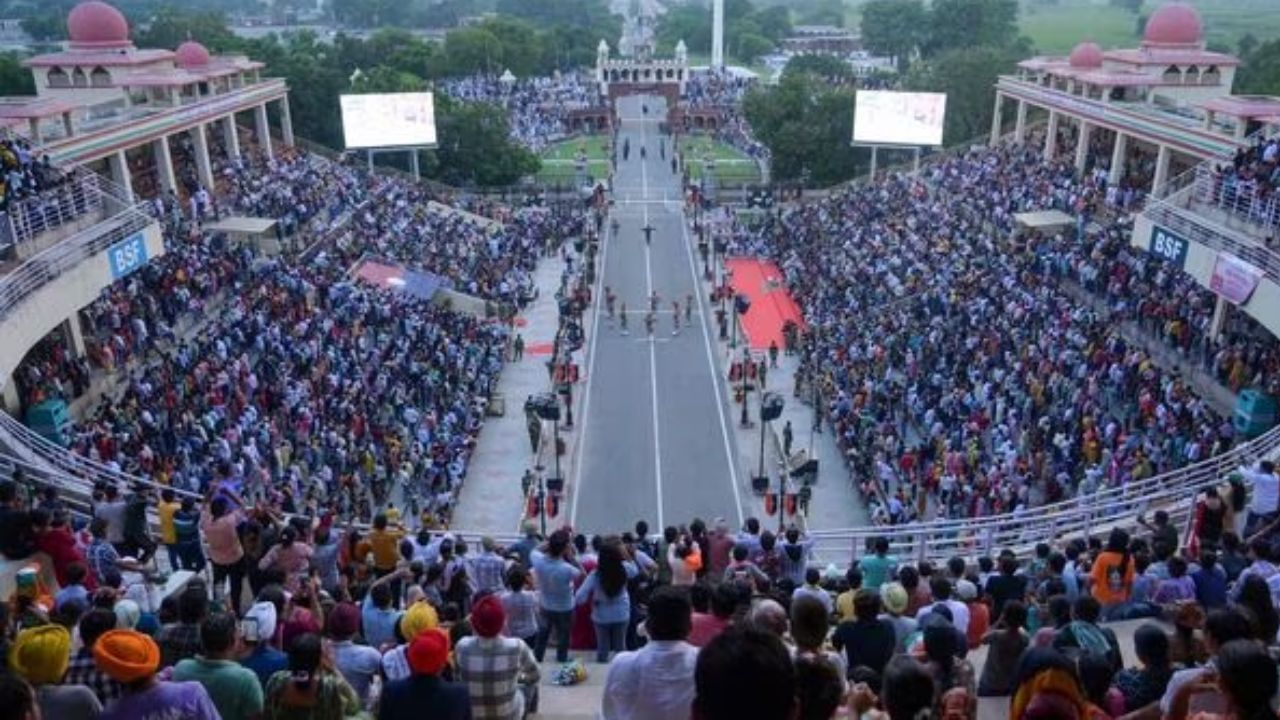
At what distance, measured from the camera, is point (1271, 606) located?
7.27 metres

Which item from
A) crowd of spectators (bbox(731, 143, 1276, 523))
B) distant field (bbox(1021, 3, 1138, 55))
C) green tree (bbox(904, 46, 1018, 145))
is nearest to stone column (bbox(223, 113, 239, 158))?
crowd of spectators (bbox(731, 143, 1276, 523))

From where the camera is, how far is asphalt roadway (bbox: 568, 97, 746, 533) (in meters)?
22.8

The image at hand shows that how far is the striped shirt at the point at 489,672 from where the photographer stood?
6070 millimetres

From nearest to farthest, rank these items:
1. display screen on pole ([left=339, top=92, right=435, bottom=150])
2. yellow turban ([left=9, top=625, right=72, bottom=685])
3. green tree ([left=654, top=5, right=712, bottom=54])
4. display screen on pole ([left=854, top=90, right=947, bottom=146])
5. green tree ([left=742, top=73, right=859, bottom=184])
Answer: yellow turban ([left=9, top=625, right=72, bottom=685]) → display screen on pole ([left=854, top=90, right=947, bottom=146]) → display screen on pole ([left=339, top=92, right=435, bottom=150]) → green tree ([left=742, top=73, right=859, bottom=184]) → green tree ([left=654, top=5, right=712, bottom=54])

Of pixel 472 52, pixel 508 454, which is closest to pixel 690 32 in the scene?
pixel 472 52

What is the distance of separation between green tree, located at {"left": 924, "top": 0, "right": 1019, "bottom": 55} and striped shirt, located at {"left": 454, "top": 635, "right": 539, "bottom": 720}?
97.5 m

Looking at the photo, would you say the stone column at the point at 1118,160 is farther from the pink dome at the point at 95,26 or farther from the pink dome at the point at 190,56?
the pink dome at the point at 95,26

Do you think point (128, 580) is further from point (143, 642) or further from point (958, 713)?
point (958, 713)

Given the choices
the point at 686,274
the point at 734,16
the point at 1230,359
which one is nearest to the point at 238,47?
the point at 686,274

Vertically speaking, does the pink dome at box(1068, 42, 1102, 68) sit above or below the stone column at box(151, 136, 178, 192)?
above

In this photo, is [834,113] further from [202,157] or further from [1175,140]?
[202,157]

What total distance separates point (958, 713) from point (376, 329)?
86.2 feet

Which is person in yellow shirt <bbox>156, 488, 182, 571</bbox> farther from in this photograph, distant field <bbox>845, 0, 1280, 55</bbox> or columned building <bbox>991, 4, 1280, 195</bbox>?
distant field <bbox>845, 0, 1280, 55</bbox>

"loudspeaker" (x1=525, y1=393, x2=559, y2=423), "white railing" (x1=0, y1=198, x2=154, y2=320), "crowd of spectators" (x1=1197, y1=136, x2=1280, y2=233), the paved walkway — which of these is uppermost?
"crowd of spectators" (x1=1197, y1=136, x2=1280, y2=233)
